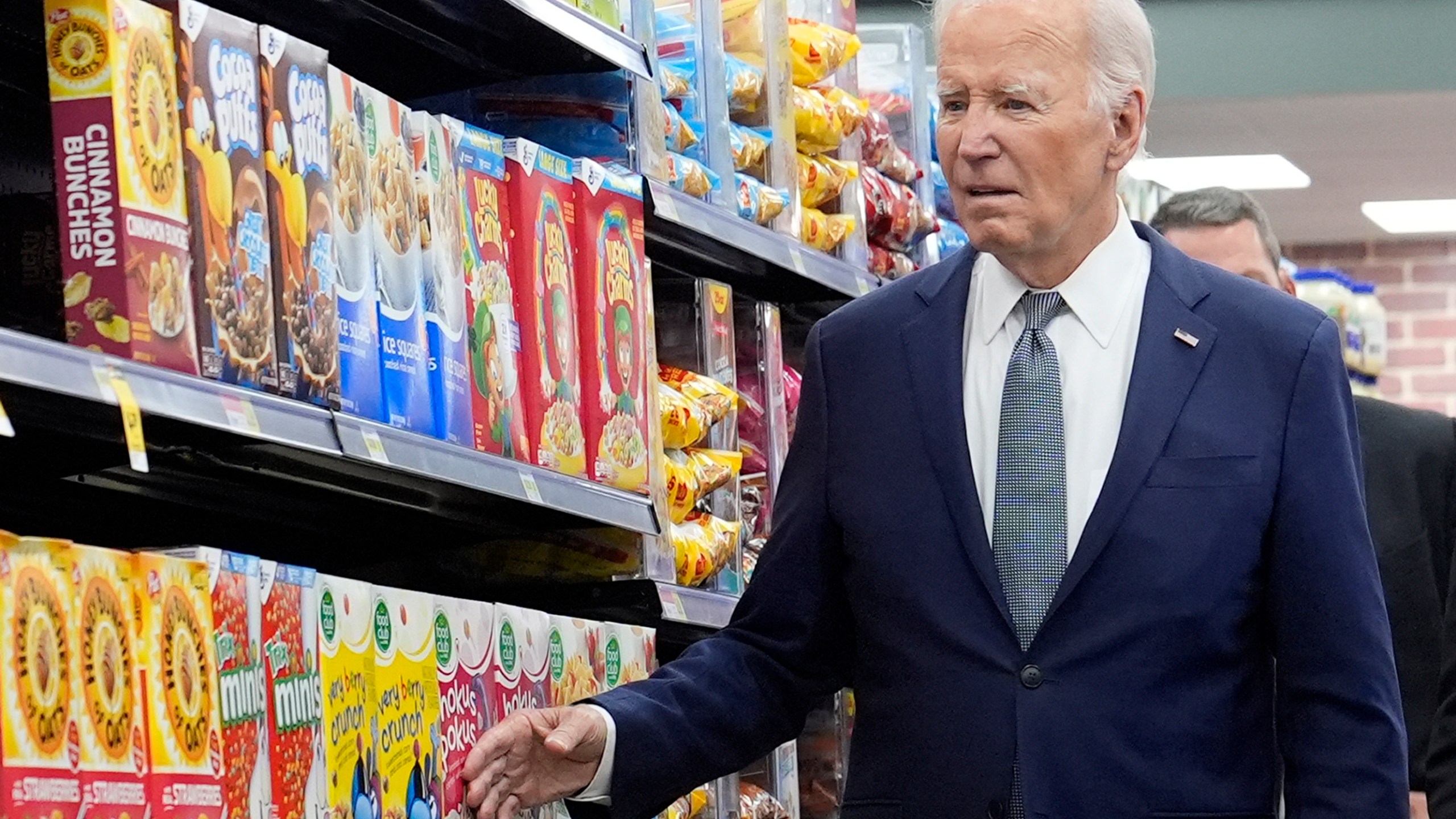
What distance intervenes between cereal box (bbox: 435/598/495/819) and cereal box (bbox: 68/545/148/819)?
19.3 inches

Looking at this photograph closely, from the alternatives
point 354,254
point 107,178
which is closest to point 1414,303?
point 354,254

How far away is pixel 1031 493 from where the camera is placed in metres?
2.14

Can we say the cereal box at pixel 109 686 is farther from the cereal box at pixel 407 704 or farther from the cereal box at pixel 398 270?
the cereal box at pixel 398 270

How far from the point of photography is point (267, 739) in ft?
5.55

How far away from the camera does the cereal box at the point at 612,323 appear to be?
7.96 feet

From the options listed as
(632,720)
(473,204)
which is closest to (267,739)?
(632,720)

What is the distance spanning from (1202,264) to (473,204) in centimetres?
78

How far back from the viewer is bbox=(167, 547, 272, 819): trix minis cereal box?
5.32 feet

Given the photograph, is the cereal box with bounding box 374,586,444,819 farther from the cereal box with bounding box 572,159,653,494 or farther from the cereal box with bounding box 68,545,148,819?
the cereal box with bounding box 572,159,653,494

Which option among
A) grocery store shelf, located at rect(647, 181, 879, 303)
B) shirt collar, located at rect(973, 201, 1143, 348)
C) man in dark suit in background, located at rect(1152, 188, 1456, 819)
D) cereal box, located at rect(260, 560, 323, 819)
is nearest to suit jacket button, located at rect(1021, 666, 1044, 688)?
shirt collar, located at rect(973, 201, 1143, 348)

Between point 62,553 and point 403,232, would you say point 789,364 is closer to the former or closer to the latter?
point 403,232

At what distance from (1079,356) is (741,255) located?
2.94 feet

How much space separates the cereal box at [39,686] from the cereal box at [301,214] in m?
0.36

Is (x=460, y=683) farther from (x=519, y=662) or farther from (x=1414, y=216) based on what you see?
(x=1414, y=216)
